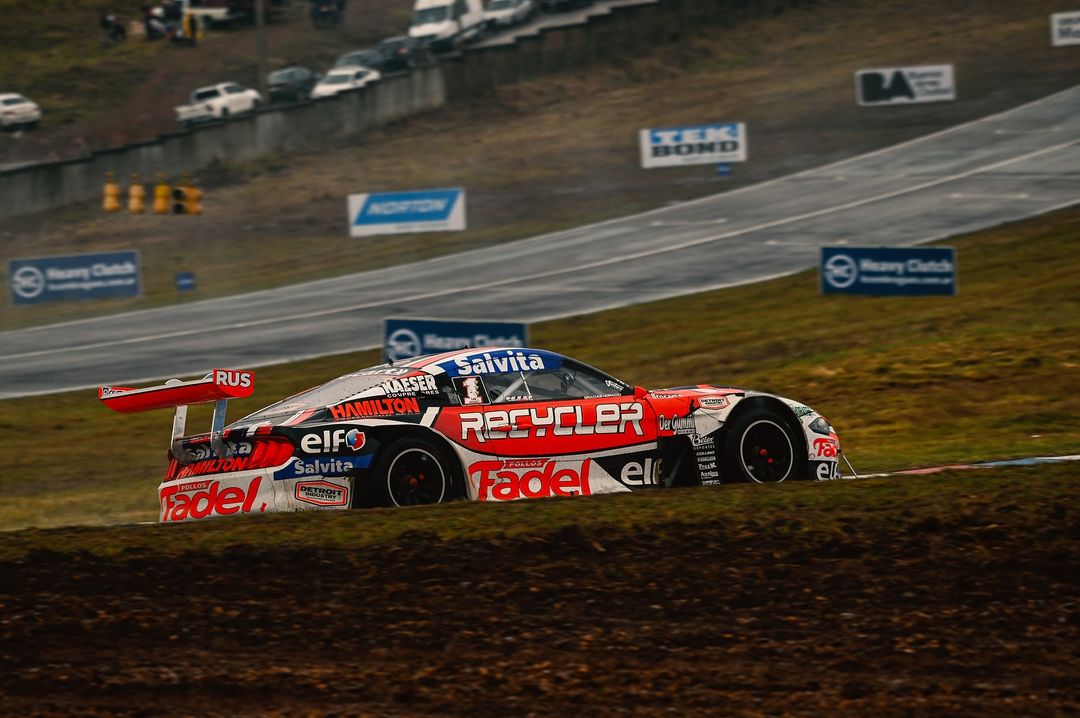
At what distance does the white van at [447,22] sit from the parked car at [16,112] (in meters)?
15.8

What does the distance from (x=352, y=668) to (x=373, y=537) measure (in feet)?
7.35

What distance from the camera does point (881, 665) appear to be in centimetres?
741

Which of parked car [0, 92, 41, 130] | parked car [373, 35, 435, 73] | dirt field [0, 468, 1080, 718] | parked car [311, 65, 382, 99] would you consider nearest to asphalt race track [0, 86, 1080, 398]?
parked car [311, 65, 382, 99]

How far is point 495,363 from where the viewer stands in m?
11.7

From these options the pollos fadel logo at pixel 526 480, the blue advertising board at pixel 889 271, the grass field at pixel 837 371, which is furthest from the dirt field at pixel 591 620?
the blue advertising board at pixel 889 271

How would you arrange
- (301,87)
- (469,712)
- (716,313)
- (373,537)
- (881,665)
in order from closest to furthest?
(469,712)
(881,665)
(373,537)
(716,313)
(301,87)

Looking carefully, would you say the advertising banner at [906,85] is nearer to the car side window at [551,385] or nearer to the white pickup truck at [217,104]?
the white pickup truck at [217,104]

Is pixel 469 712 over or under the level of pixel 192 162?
under

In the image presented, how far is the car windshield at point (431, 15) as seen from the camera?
203 feet

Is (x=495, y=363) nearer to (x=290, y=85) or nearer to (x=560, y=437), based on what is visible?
(x=560, y=437)

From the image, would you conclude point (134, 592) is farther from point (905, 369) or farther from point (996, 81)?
point (996, 81)

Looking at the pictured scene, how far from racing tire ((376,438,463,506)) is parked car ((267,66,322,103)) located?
50370mm

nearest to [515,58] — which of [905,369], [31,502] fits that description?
[905,369]

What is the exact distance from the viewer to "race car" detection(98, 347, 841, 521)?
10.8 metres
